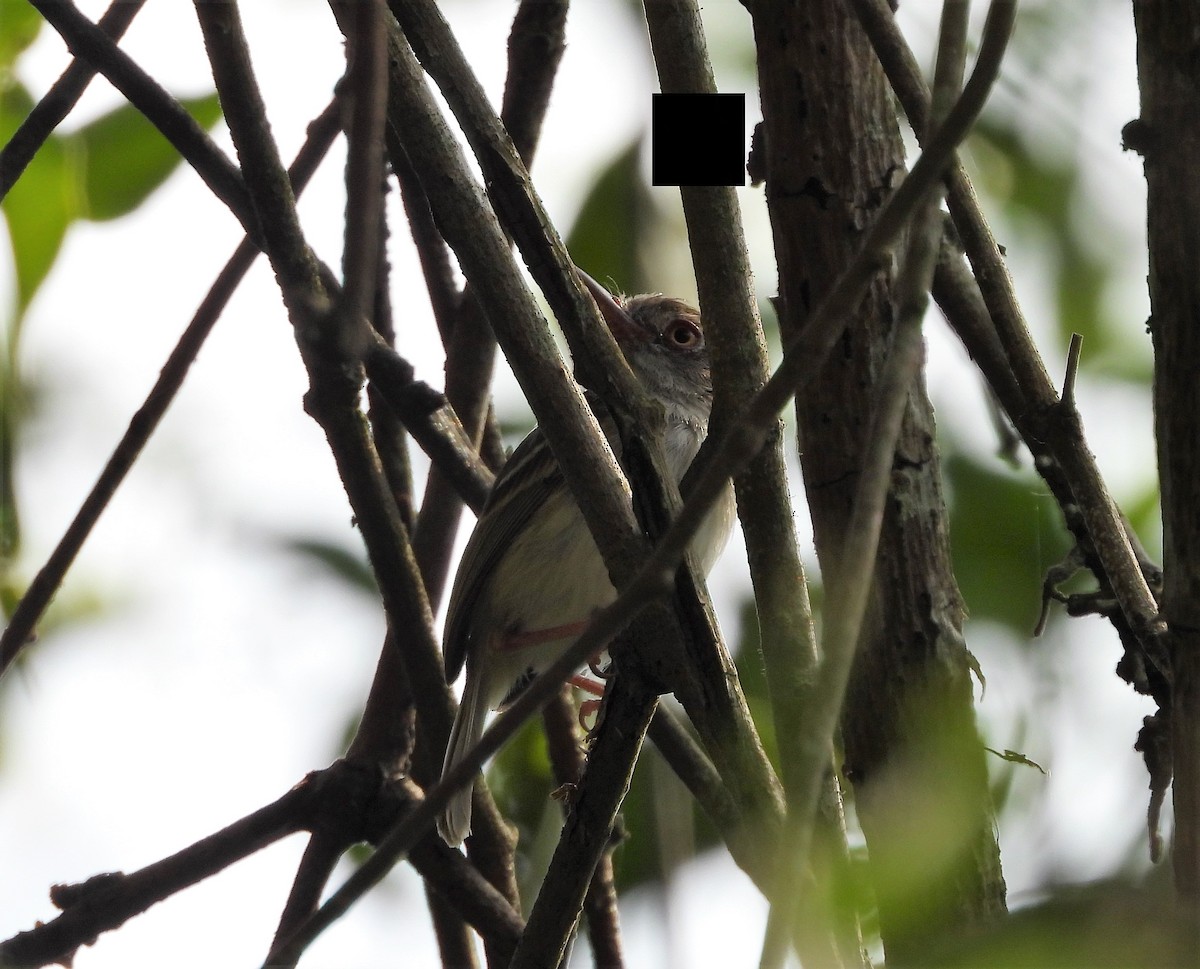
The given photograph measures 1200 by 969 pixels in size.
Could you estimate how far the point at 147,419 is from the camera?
3137mm

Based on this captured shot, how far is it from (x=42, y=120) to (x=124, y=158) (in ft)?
2.90

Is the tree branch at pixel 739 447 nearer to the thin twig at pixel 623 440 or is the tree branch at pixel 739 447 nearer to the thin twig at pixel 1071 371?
the thin twig at pixel 623 440

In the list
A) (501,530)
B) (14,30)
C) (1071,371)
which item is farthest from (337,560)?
(1071,371)

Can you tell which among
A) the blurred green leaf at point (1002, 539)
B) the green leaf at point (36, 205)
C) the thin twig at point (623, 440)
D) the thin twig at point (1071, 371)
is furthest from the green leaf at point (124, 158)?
the thin twig at point (1071, 371)

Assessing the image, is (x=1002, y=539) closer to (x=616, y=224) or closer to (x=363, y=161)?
(x=616, y=224)

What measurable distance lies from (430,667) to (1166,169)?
6.04ft

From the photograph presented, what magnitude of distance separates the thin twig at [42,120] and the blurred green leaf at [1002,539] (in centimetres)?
200

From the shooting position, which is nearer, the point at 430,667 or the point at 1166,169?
the point at 1166,169

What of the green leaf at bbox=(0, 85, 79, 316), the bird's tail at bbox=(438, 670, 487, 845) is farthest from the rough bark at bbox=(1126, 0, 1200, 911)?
the green leaf at bbox=(0, 85, 79, 316)

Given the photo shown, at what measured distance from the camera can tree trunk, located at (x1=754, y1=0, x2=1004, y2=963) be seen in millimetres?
2240

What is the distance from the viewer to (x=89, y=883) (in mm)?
2801

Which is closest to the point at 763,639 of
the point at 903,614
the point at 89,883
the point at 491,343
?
the point at 903,614

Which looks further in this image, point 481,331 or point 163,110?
point 481,331

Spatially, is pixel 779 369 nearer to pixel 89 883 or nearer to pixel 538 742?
pixel 89 883
